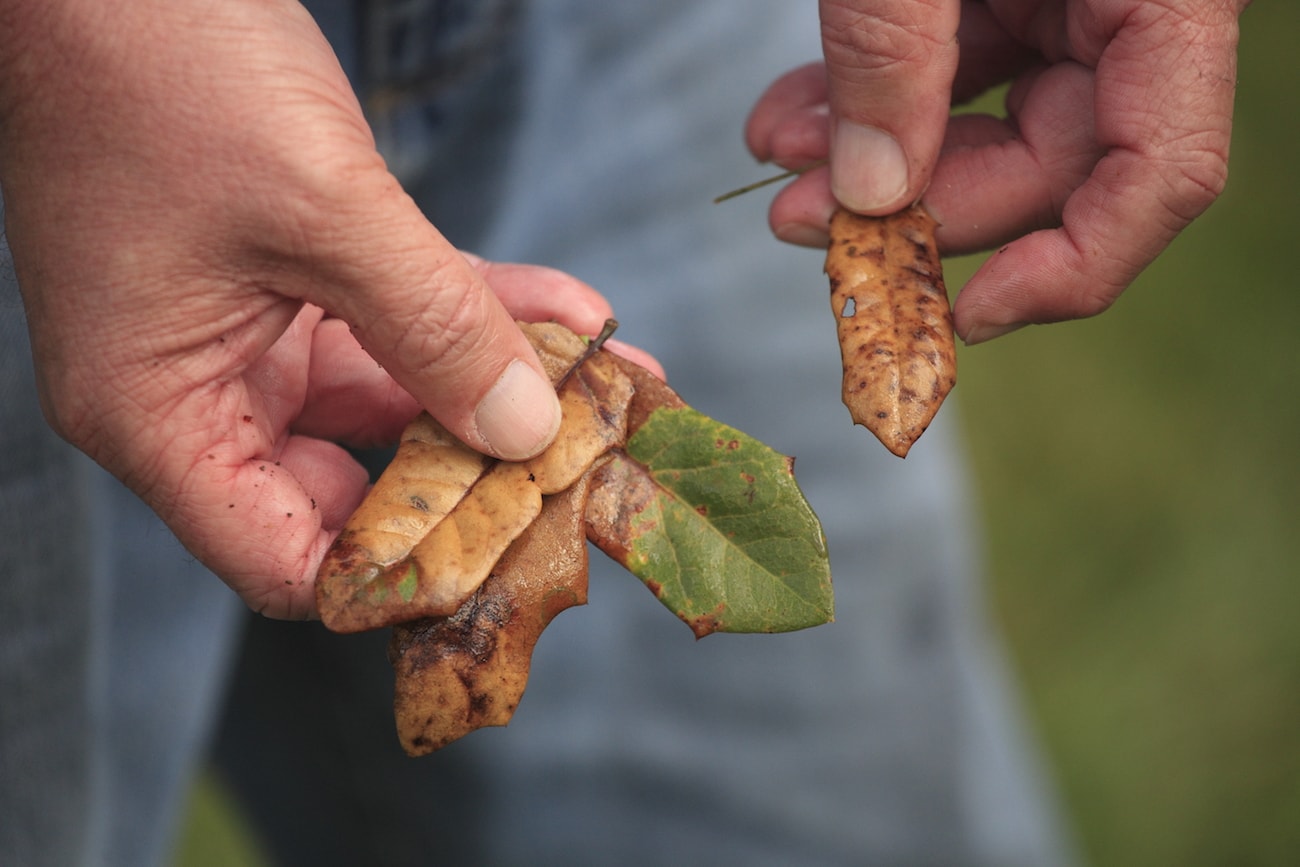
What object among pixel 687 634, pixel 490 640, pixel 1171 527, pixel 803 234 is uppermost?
pixel 803 234

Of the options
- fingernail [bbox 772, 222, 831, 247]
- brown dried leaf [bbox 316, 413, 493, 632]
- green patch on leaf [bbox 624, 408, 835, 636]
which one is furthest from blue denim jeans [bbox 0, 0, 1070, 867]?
green patch on leaf [bbox 624, 408, 835, 636]

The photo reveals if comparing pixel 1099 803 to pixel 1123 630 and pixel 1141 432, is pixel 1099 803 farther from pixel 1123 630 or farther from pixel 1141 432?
pixel 1141 432

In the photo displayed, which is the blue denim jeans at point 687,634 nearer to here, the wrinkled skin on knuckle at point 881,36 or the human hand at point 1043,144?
the human hand at point 1043,144

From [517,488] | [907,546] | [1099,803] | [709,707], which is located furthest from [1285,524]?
[517,488]

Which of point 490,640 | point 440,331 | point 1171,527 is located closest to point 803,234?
point 440,331

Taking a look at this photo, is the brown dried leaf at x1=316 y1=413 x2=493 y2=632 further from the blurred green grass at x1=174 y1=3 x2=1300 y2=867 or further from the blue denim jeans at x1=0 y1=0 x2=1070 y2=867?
the blurred green grass at x1=174 y1=3 x2=1300 y2=867

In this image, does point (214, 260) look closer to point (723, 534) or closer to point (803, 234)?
point (723, 534)

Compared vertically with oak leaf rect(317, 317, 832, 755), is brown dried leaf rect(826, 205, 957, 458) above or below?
above
